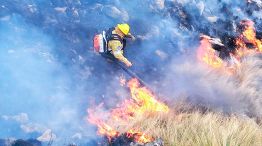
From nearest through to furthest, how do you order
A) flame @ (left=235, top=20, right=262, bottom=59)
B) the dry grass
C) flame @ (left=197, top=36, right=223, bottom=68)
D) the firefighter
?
the dry grass < the firefighter < flame @ (left=197, top=36, right=223, bottom=68) < flame @ (left=235, top=20, right=262, bottom=59)

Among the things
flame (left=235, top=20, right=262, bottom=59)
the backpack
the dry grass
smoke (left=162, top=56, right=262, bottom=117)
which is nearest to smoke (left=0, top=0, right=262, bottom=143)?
smoke (left=162, top=56, right=262, bottom=117)

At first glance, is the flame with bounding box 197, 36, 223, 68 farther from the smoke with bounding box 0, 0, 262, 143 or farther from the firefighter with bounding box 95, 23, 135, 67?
the firefighter with bounding box 95, 23, 135, 67

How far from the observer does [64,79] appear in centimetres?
1037

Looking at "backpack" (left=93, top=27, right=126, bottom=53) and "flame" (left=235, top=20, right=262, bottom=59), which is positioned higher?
"backpack" (left=93, top=27, right=126, bottom=53)

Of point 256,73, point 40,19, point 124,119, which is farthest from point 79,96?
point 256,73

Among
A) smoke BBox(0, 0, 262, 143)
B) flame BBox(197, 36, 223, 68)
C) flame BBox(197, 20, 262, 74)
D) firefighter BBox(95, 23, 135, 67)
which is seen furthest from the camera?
flame BBox(197, 36, 223, 68)

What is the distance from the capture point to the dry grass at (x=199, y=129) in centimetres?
849

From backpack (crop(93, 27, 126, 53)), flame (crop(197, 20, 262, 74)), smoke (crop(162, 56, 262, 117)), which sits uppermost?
backpack (crop(93, 27, 126, 53))

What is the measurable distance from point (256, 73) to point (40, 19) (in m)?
5.53

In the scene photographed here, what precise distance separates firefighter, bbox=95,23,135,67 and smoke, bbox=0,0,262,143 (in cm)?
74

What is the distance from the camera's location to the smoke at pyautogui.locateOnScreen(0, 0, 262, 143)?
30.8 ft

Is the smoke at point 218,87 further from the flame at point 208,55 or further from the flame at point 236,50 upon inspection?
the flame at point 208,55

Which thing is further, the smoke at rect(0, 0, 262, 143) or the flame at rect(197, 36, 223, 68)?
the flame at rect(197, 36, 223, 68)

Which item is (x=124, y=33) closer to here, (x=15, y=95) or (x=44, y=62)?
(x=44, y=62)
